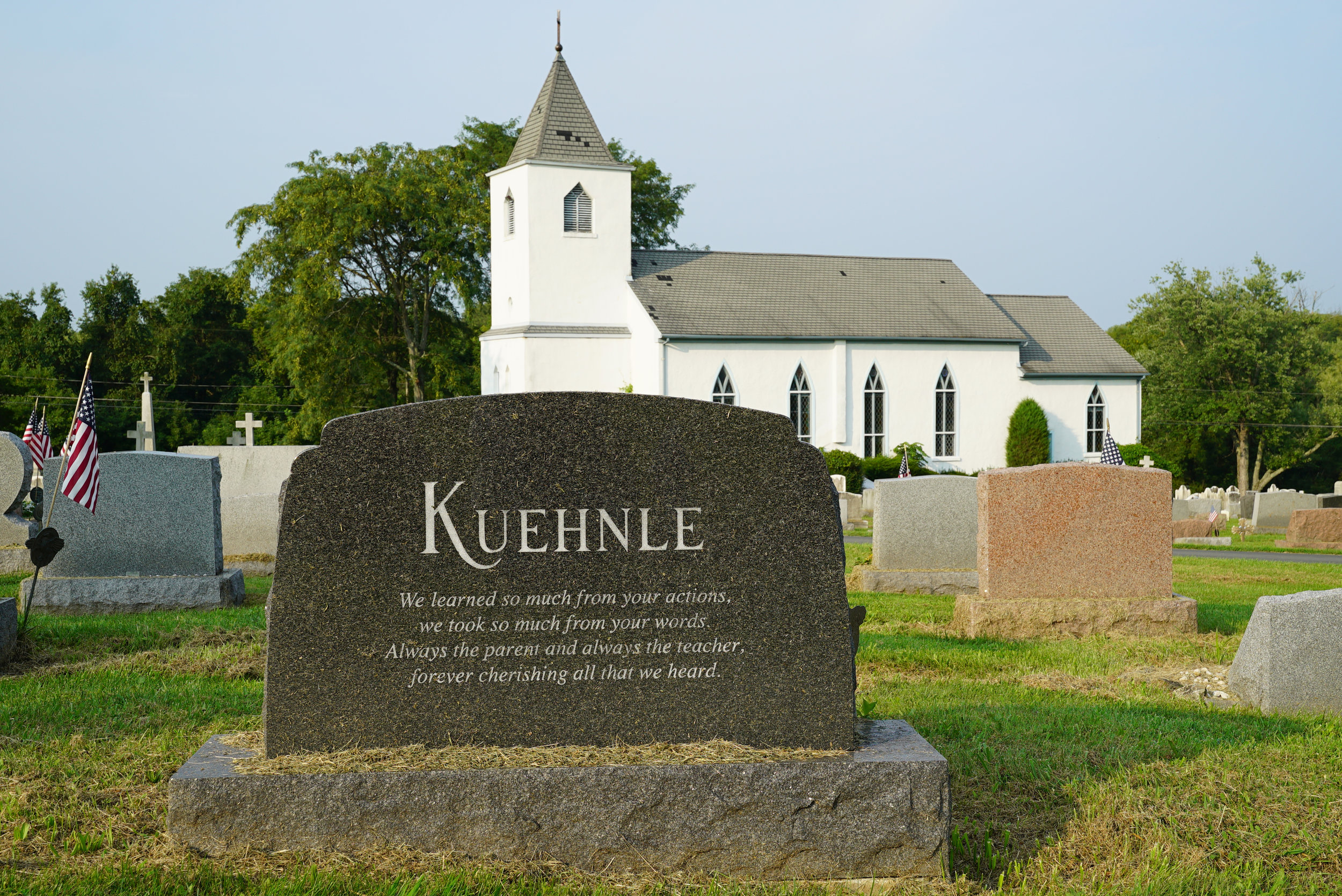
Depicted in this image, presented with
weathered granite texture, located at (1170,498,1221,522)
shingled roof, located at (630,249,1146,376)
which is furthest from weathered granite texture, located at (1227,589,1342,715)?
shingled roof, located at (630,249,1146,376)

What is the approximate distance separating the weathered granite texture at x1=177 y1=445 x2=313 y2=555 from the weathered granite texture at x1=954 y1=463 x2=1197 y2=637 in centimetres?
856

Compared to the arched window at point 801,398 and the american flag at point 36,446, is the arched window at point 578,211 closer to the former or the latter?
the arched window at point 801,398

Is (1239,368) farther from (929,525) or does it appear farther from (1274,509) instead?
(929,525)

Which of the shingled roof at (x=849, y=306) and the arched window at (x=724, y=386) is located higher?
the shingled roof at (x=849, y=306)

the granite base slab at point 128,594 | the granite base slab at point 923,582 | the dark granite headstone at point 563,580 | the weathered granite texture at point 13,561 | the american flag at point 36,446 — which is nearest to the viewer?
the dark granite headstone at point 563,580

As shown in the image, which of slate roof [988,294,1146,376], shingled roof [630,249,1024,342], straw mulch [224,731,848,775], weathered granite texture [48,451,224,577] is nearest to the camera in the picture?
straw mulch [224,731,848,775]

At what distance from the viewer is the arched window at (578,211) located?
39.3 m

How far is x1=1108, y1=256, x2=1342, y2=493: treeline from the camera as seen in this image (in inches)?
2148

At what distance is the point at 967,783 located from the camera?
4.53m

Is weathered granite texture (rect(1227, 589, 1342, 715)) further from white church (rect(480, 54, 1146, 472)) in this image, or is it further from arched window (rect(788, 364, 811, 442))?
arched window (rect(788, 364, 811, 442))

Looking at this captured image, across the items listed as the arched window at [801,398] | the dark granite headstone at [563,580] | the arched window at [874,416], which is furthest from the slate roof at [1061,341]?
the dark granite headstone at [563,580]

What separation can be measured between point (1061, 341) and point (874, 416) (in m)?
9.23

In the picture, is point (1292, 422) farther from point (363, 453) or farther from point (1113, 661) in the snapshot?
point (363, 453)

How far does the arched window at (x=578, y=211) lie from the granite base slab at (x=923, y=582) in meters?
29.3
